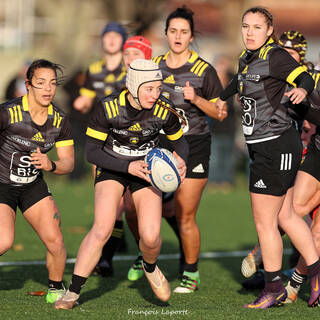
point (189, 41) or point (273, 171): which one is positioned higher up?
point (189, 41)

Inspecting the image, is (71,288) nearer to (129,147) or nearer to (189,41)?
(129,147)

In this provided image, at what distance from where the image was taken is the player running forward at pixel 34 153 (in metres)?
7.26

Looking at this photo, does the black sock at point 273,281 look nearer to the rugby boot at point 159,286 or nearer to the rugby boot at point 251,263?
the rugby boot at point 251,263

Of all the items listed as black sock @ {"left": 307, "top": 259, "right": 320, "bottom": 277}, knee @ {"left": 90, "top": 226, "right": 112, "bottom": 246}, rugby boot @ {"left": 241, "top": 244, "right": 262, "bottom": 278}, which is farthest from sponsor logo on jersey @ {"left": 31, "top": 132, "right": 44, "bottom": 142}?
black sock @ {"left": 307, "top": 259, "right": 320, "bottom": 277}

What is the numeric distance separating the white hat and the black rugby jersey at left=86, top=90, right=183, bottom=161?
6.2 inches

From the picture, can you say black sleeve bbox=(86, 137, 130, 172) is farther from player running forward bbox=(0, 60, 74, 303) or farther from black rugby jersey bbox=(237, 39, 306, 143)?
black rugby jersey bbox=(237, 39, 306, 143)

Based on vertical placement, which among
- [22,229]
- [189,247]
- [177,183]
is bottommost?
[22,229]

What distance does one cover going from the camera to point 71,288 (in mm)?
7086

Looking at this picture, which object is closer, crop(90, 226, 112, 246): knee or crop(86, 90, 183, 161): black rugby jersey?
crop(90, 226, 112, 246): knee

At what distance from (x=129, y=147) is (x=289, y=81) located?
148 cm

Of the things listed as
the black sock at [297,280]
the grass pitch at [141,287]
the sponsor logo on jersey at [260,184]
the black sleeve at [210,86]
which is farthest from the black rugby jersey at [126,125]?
the black sock at [297,280]

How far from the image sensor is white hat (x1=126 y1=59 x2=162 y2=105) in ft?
23.4

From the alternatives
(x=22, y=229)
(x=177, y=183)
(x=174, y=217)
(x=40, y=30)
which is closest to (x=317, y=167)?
(x=177, y=183)

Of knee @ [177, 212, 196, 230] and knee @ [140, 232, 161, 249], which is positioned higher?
knee @ [140, 232, 161, 249]
